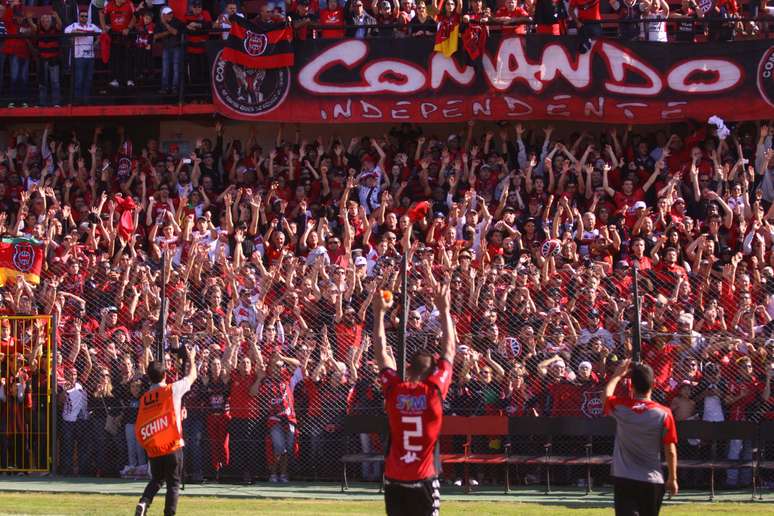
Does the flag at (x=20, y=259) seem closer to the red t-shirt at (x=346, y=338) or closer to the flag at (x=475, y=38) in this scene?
the red t-shirt at (x=346, y=338)

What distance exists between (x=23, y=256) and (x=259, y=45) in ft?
19.3

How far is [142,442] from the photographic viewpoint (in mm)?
12734

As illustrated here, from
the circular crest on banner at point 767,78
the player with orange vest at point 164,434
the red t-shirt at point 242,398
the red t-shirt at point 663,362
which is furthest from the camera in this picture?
the circular crest on banner at point 767,78

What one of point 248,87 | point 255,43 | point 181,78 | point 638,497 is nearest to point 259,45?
point 255,43

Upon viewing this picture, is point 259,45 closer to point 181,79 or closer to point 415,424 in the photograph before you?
point 181,79

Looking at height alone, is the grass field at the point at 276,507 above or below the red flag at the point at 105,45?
below

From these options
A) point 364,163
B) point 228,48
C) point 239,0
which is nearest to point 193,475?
point 364,163

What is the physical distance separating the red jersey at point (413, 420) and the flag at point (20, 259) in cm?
1041

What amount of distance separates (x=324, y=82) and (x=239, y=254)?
4.36 m

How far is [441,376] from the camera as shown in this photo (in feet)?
31.3

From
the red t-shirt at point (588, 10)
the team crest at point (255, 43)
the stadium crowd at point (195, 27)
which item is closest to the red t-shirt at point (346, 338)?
the stadium crowd at point (195, 27)

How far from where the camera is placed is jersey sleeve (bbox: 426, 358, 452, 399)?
31.2ft

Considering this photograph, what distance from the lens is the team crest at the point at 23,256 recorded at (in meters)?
18.7

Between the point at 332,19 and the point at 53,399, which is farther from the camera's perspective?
the point at 332,19
